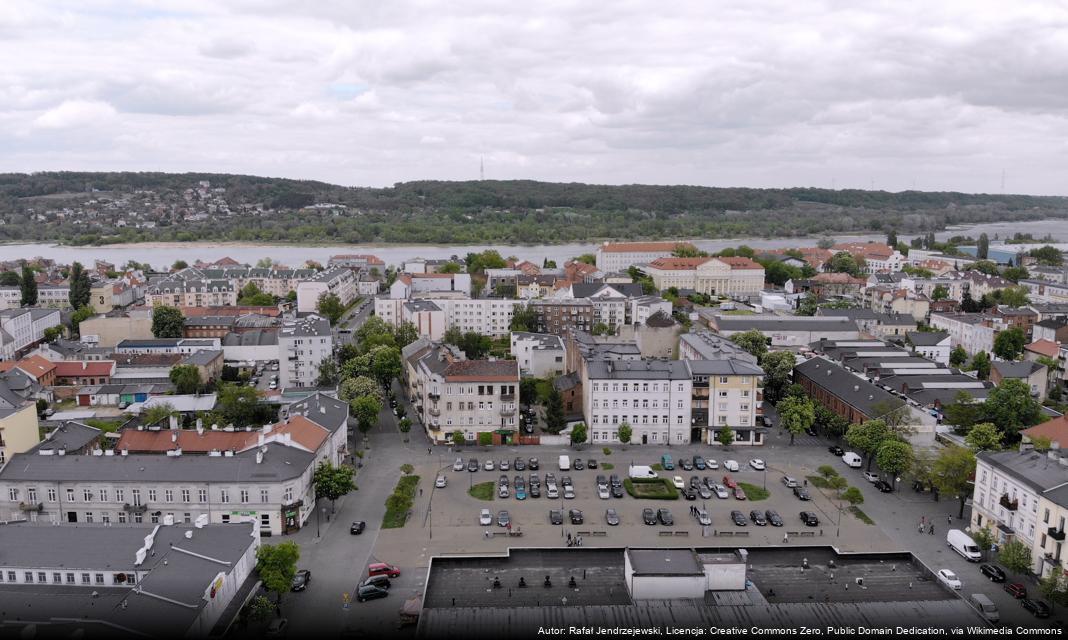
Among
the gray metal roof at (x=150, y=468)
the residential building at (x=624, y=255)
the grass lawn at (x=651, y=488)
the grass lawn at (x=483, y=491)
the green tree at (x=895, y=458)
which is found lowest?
the grass lawn at (x=483, y=491)

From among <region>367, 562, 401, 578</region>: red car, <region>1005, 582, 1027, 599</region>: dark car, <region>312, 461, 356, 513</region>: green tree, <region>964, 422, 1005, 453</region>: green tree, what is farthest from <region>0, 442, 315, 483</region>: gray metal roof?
<region>964, 422, 1005, 453</region>: green tree

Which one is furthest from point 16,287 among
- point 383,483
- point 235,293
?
point 383,483

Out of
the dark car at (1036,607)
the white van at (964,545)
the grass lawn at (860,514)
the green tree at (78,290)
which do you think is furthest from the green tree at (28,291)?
the dark car at (1036,607)

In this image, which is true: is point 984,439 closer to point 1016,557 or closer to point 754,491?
point 754,491

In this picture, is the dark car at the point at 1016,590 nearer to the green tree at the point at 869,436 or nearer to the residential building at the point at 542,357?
the green tree at the point at 869,436

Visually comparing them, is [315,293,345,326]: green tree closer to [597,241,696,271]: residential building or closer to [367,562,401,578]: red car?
[597,241,696,271]: residential building

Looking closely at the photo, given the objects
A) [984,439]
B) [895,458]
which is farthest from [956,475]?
[984,439]

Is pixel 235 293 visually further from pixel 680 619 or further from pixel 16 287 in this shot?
pixel 680 619
